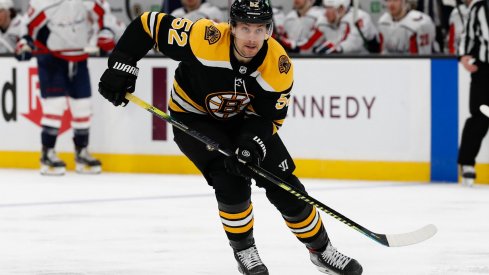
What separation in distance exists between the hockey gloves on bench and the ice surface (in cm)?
46

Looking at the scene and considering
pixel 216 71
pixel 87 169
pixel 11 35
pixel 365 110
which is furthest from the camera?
pixel 11 35

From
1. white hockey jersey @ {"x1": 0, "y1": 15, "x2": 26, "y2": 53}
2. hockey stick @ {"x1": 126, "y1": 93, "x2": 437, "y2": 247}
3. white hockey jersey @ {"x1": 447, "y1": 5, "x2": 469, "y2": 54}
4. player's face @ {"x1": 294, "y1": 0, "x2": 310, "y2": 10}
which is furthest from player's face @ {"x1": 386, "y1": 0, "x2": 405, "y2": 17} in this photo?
hockey stick @ {"x1": 126, "y1": 93, "x2": 437, "y2": 247}

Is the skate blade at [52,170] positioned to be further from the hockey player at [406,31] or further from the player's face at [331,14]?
the hockey player at [406,31]

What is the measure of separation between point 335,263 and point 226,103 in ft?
2.10

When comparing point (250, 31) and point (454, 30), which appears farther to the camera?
point (454, 30)

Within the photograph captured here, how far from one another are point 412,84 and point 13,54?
257 cm

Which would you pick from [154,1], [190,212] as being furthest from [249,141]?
[154,1]

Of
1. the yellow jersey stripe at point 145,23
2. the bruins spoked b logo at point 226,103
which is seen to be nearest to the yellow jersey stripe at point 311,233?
the bruins spoked b logo at point 226,103

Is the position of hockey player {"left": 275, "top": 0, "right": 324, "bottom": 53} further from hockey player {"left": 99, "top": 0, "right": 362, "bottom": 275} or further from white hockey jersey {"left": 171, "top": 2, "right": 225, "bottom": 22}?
hockey player {"left": 99, "top": 0, "right": 362, "bottom": 275}

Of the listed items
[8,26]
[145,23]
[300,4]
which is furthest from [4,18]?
[145,23]

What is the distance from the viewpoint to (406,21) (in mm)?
7488

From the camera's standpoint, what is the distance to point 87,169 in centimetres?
741

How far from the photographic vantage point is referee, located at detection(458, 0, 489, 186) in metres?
6.64

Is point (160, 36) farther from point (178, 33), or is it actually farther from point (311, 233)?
point (311, 233)
